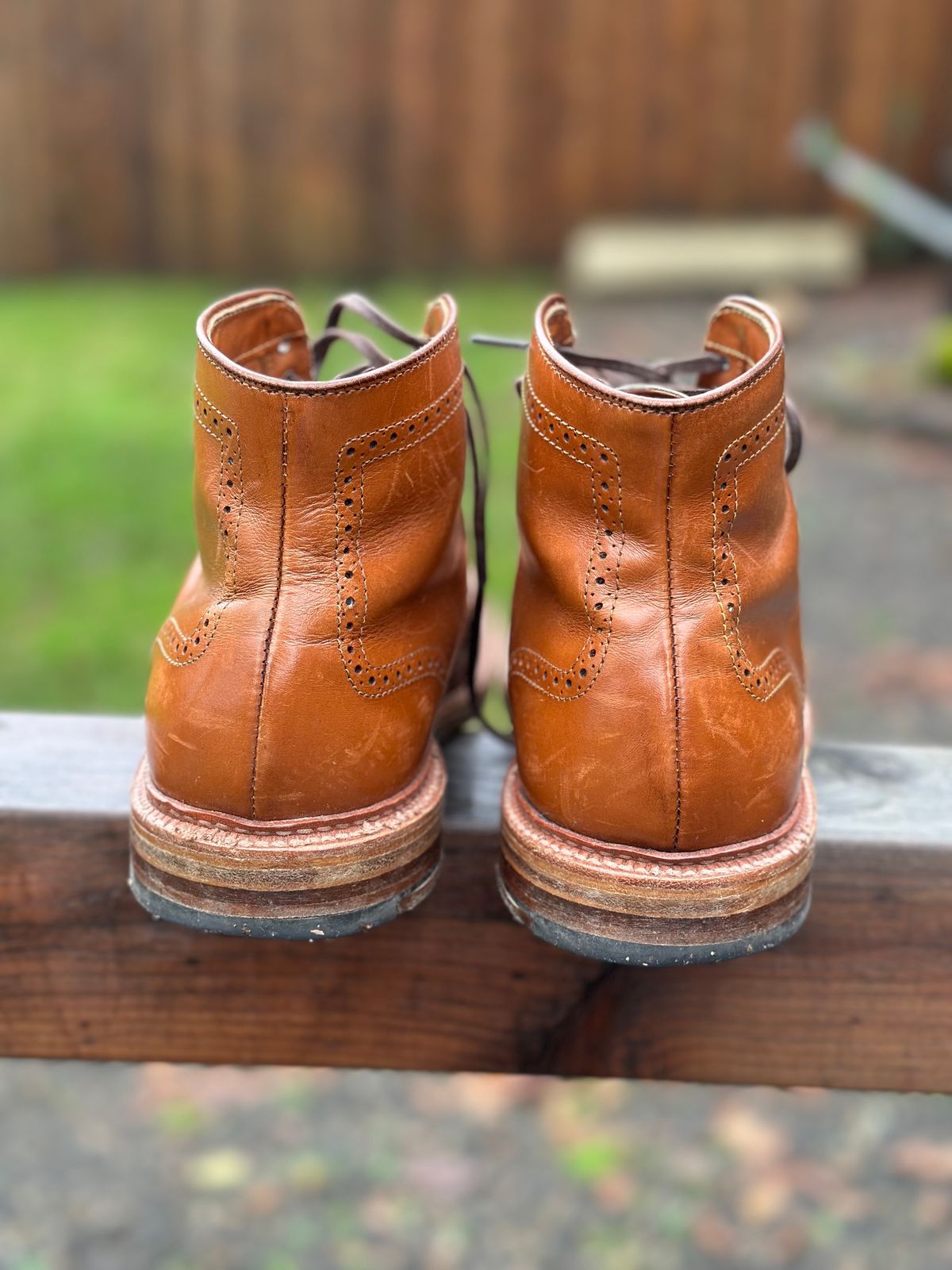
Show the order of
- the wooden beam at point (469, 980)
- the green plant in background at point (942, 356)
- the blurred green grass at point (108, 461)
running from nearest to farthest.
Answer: the wooden beam at point (469, 980) < the blurred green grass at point (108, 461) < the green plant in background at point (942, 356)

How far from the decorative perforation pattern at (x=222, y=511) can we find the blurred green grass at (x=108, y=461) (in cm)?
219

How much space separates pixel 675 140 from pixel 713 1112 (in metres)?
6.71

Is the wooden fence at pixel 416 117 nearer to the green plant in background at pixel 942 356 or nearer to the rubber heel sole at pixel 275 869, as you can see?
the green plant in background at pixel 942 356

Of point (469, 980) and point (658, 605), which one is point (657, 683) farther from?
point (469, 980)

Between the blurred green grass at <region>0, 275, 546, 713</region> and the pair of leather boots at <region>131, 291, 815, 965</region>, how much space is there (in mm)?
2233

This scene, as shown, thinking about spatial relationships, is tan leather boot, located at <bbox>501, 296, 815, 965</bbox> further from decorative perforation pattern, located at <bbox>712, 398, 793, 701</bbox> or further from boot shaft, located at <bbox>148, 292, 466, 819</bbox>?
boot shaft, located at <bbox>148, 292, 466, 819</bbox>

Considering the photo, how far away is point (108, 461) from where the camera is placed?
4.86 metres

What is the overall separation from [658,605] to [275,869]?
393 mm

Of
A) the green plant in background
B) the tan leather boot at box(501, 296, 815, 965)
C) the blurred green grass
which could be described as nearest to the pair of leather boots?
the tan leather boot at box(501, 296, 815, 965)

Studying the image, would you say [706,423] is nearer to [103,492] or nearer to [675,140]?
[103,492]

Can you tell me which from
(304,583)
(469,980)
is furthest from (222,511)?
(469,980)

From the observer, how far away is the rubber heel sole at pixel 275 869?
1.11 m

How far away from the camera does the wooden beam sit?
1.28m

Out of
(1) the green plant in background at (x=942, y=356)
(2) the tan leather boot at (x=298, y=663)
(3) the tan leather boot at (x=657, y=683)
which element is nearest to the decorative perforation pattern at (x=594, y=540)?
(3) the tan leather boot at (x=657, y=683)
